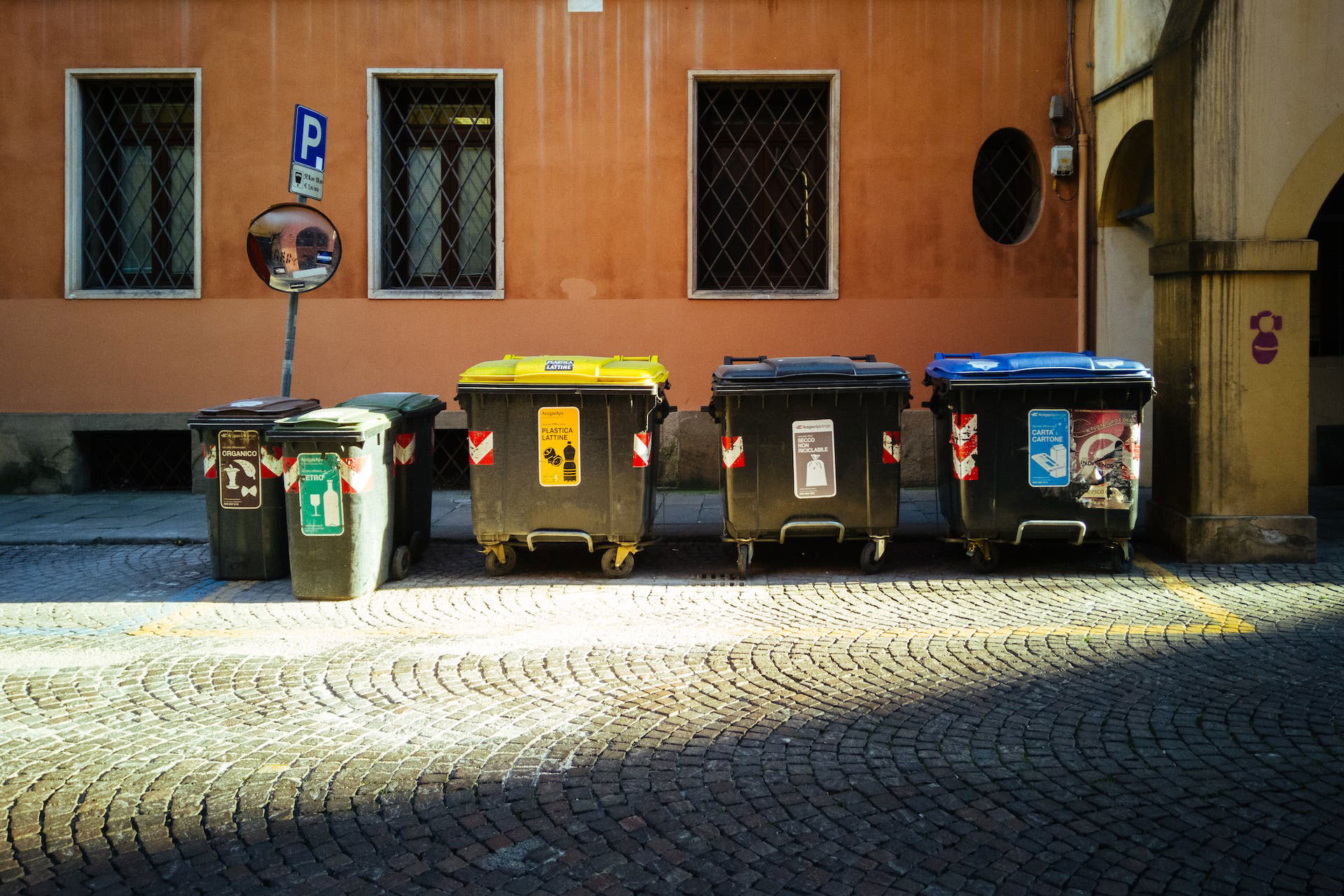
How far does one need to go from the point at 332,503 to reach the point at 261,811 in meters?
3.40

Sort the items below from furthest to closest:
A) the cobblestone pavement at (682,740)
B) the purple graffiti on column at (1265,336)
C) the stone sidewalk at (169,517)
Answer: the stone sidewalk at (169,517), the purple graffiti on column at (1265,336), the cobblestone pavement at (682,740)

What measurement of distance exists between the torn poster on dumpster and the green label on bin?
459 centimetres

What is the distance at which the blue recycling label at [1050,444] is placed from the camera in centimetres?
739

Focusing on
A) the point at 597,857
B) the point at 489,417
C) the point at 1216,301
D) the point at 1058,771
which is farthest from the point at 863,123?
the point at 597,857

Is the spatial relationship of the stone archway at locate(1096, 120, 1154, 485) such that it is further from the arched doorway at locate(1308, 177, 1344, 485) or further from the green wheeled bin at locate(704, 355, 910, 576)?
the green wheeled bin at locate(704, 355, 910, 576)

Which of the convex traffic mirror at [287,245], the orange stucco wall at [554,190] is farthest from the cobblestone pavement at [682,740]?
the orange stucco wall at [554,190]

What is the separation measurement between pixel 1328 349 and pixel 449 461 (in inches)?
350

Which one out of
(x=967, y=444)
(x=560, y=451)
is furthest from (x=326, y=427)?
(x=967, y=444)

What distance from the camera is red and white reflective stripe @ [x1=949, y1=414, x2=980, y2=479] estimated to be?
7.43 meters

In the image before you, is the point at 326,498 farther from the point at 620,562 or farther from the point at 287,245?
the point at 287,245

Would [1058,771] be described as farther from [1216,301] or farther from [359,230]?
[359,230]

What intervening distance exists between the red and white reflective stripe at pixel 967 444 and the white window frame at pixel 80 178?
7491 mm

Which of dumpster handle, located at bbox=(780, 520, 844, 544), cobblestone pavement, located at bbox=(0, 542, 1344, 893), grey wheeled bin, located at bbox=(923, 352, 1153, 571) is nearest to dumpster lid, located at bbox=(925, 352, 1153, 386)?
grey wheeled bin, located at bbox=(923, 352, 1153, 571)

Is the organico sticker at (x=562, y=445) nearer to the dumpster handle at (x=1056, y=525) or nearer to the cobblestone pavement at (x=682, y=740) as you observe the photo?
the cobblestone pavement at (x=682, y=740)
